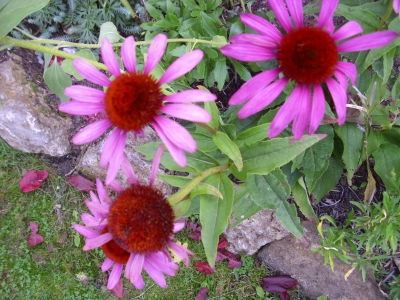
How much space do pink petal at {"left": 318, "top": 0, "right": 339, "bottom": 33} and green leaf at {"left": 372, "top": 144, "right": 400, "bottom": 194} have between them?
97 centimetres

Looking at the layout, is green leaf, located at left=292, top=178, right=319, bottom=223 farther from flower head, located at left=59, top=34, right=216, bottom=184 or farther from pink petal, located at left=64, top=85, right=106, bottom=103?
pink petal, located at left=64, top=85, right=106, bottom=103

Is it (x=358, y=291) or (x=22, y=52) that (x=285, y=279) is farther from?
(x=22, y=52)

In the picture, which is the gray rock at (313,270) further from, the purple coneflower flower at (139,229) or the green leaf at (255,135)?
the purple coneflower flower at (139,229)

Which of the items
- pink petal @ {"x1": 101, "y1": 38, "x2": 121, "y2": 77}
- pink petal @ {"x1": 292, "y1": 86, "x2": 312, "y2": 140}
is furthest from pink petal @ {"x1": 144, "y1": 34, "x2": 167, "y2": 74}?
pink petal @ {"x1": 292, "y1": 86, "x2": 312, "y2": 140}

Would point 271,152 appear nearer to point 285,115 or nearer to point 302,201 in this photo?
point 285,115

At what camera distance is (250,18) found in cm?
131

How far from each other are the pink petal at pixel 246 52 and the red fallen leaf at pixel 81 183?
189 cm

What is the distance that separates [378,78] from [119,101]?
123cm

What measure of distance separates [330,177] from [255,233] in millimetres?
718

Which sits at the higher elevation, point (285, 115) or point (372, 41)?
point (372, 41)

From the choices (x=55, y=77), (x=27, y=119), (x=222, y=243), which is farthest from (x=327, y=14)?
(x=27, y=119)

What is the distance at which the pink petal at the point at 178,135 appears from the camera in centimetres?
116

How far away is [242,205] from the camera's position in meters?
2.03

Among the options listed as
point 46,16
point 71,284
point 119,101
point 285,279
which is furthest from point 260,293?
point 46,16
